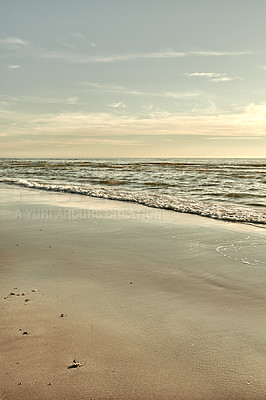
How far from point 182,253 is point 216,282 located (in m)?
1.47

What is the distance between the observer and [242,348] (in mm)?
2873

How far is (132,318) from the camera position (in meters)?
3.39

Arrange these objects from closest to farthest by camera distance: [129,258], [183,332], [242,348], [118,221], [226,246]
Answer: [242,348]
[183,332]
[129,258]
[226,246]
[118,221]

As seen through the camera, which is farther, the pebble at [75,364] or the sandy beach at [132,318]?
the pebble at [75,364]

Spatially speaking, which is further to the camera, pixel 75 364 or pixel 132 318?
pixel 132 318

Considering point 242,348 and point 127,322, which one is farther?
point 127,322

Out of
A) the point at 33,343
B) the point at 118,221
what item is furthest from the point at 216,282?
the point at 118,221

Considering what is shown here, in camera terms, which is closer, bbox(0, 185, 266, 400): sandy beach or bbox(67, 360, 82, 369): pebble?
bbox(0, 185, 266, 400): sandy beach

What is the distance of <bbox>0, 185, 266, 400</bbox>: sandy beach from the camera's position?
243 centimetres

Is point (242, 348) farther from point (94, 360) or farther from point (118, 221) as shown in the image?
point (118, 221)

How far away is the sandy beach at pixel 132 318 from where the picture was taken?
243cm

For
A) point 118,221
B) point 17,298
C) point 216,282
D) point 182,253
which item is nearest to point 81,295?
point 17,298

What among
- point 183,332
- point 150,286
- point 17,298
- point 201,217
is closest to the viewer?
point 183,332

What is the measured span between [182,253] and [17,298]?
325cm
